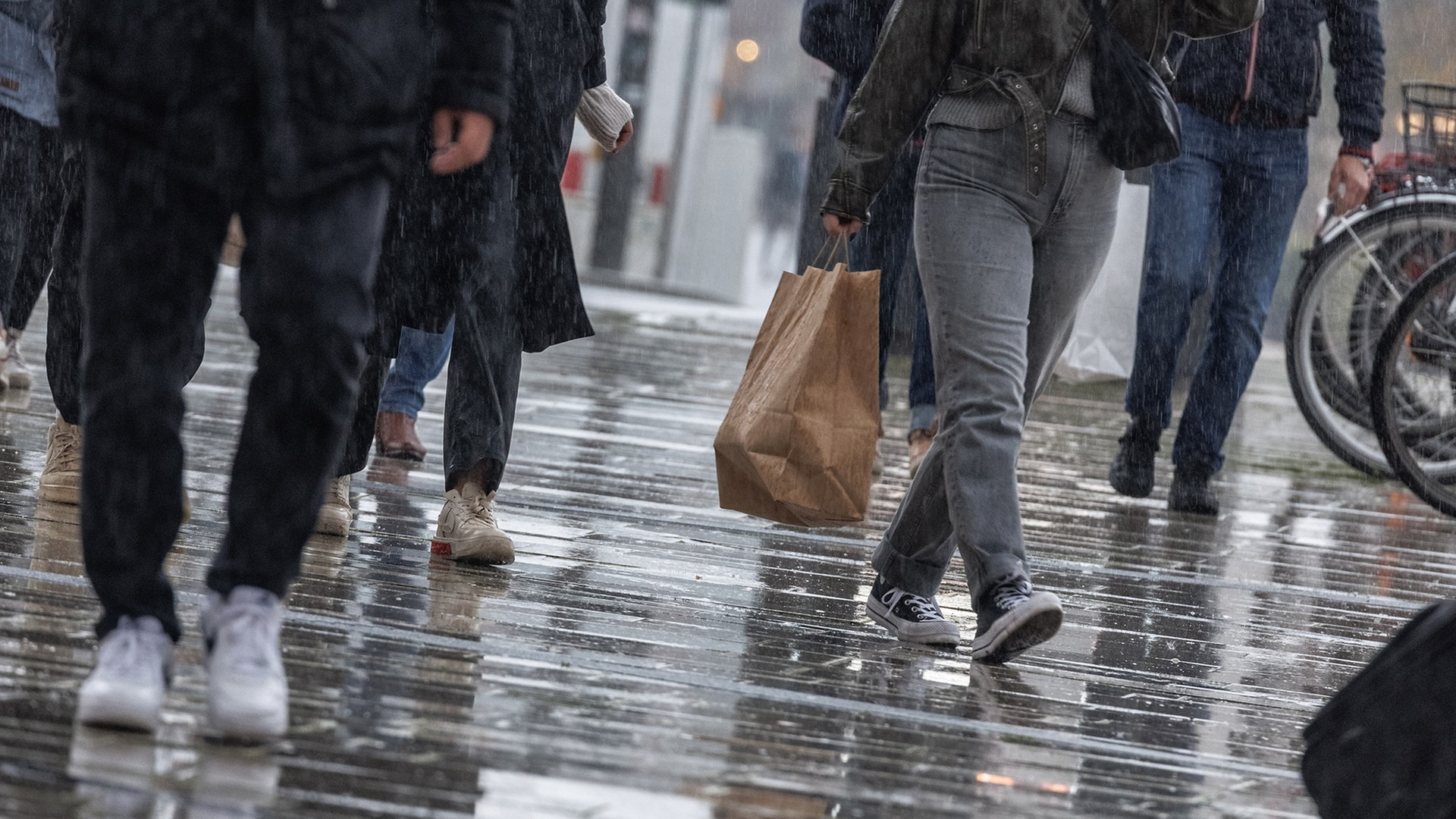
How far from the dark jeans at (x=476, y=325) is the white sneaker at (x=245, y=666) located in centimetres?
156

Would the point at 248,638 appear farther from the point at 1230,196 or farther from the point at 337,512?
the point at 1230,196

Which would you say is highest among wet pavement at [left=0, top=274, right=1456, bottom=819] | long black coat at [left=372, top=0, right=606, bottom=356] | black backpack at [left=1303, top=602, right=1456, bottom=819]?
long black coat at [left=372, top=0, right=606, bottom=356]

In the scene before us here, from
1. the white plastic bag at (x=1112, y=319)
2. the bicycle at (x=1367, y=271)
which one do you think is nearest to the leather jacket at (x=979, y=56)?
the bicycle at (x=1367, y=271)

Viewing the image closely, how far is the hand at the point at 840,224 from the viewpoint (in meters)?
3.81

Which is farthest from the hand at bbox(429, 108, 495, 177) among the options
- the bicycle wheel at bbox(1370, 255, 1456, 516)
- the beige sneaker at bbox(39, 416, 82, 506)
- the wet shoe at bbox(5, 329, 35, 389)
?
the wet shoe at bbox(5, 329, 35, 389)

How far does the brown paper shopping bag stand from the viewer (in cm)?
385

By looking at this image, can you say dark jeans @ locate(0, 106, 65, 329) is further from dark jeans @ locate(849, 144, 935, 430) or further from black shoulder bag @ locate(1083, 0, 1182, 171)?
black shoulder bag @ locate(1083, 0, 1182, 171)

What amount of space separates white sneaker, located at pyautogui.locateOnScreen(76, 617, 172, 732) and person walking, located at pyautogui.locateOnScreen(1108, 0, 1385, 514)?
4084mm

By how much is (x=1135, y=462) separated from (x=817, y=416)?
8.95 feet

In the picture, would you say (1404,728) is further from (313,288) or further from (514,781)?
(313,288)

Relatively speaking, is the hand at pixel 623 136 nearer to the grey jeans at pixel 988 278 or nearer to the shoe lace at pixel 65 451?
the grey jeans at pixel 988 278

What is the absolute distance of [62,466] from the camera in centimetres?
446

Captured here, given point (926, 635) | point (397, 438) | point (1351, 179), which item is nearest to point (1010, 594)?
point (926, 635)

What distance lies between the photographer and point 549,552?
444 cm
